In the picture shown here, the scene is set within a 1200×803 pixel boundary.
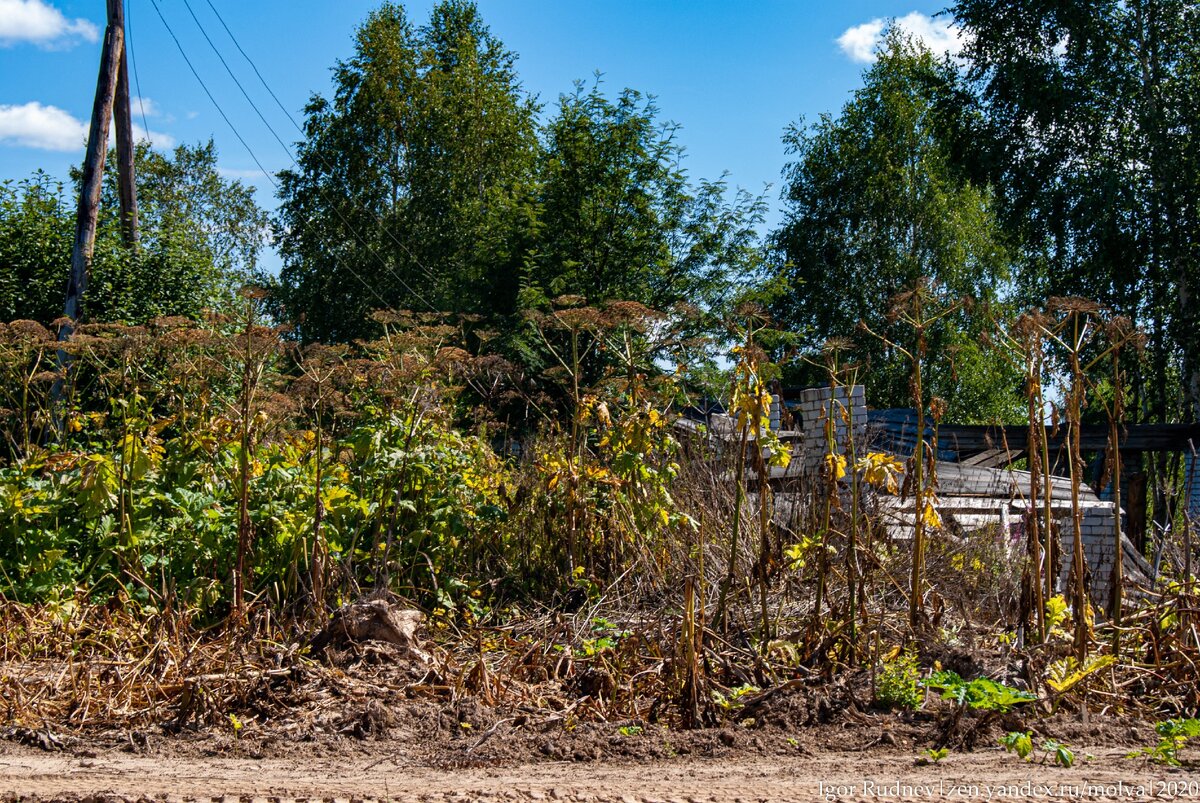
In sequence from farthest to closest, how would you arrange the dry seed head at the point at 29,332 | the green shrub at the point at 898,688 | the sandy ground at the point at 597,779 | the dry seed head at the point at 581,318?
the dry seed head at the point at 29,332 < the dry seed head at the point at 581,318 < the green shrub at the point at 898,688 < the sandy ground at the point at 597,779

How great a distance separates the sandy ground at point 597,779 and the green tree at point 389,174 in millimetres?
23918

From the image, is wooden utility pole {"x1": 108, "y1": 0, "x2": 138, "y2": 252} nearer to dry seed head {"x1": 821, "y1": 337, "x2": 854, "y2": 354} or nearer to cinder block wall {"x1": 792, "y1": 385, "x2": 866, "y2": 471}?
cinder block wall {"x1": 792, "y1": 385, "x2": 866, "y2": 471}

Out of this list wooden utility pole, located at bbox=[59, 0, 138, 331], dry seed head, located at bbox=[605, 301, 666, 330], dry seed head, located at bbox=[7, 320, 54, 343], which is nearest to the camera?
dry seed head, located at bbox=[605, 301, 666, 330]

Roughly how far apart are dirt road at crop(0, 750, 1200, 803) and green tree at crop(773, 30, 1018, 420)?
23.1 m

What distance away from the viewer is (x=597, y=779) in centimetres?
379

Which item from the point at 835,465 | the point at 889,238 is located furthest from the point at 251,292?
the point at 889,238

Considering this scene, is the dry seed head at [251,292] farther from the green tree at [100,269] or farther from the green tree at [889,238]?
the green tree at [889,238]

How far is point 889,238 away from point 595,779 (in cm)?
2566

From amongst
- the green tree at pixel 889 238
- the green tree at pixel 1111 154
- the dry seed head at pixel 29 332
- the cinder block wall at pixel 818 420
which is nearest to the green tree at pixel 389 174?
the green tree at pixel 889 238

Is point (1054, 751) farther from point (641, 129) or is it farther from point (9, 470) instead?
point (641, 129)

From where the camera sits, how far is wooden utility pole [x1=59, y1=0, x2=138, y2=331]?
12062 mm

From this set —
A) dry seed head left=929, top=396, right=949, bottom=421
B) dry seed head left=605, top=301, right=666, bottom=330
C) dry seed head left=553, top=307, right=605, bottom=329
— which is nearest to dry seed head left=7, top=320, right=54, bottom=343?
dry seed head left=553, top=307, right=605, bottom=329

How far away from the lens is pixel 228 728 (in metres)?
4.42

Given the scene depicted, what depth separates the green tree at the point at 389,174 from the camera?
28406mm
